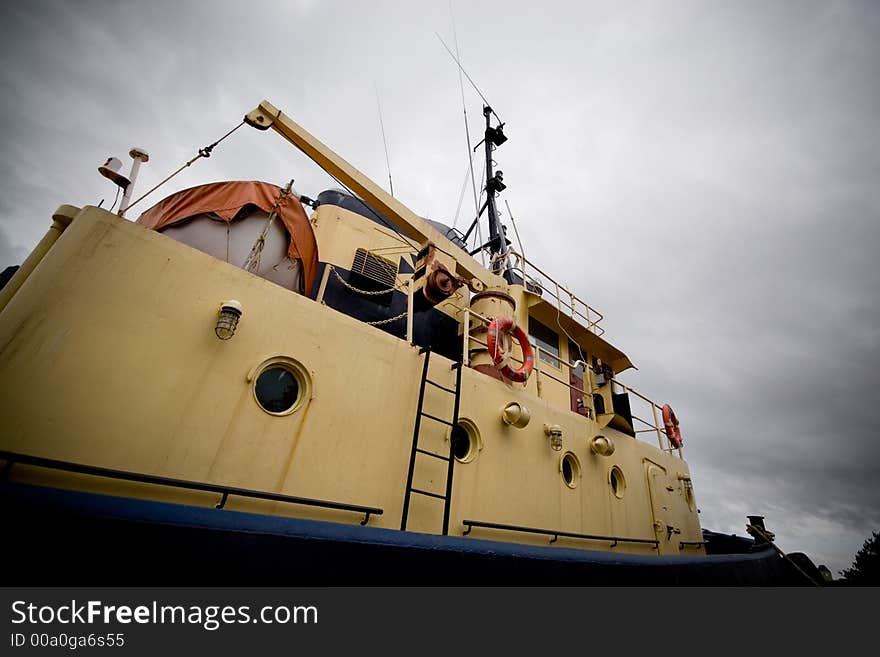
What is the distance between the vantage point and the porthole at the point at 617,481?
7086 mm

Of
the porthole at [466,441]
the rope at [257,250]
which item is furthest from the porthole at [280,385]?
the porthole at [466,441]

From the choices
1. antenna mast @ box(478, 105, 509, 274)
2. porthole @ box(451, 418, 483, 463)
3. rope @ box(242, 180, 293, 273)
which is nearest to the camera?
rope @ box(242, 180, 293, 273)

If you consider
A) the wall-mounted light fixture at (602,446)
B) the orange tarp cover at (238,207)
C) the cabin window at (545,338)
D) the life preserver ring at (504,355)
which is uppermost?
the cabin window at (545,338)

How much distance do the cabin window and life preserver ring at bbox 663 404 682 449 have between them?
273 cm

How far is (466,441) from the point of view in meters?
5.19

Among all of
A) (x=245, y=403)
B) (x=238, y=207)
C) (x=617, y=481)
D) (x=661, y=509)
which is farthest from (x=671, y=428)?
(x=238, y=207)

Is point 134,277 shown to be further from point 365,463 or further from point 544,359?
point 544,359

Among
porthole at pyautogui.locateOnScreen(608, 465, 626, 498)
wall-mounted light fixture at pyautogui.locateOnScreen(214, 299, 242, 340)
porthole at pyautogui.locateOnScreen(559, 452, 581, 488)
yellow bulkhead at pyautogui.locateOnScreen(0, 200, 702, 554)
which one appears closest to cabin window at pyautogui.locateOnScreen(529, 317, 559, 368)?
porthole at pyautogui.locateOnScreen(608, 465, 626, 498)

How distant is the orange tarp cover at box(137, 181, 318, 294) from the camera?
16.2 ft

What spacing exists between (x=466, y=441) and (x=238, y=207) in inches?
170

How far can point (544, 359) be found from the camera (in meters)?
8.73

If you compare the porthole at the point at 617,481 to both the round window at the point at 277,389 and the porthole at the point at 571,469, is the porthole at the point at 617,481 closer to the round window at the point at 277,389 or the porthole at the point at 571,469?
the porthole at the point at 571,469

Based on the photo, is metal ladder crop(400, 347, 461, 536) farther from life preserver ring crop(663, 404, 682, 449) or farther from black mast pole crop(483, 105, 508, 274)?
life preserver ring crop(663, 404, 682, 449)

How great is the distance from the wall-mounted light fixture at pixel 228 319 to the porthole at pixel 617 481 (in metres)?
6.77
